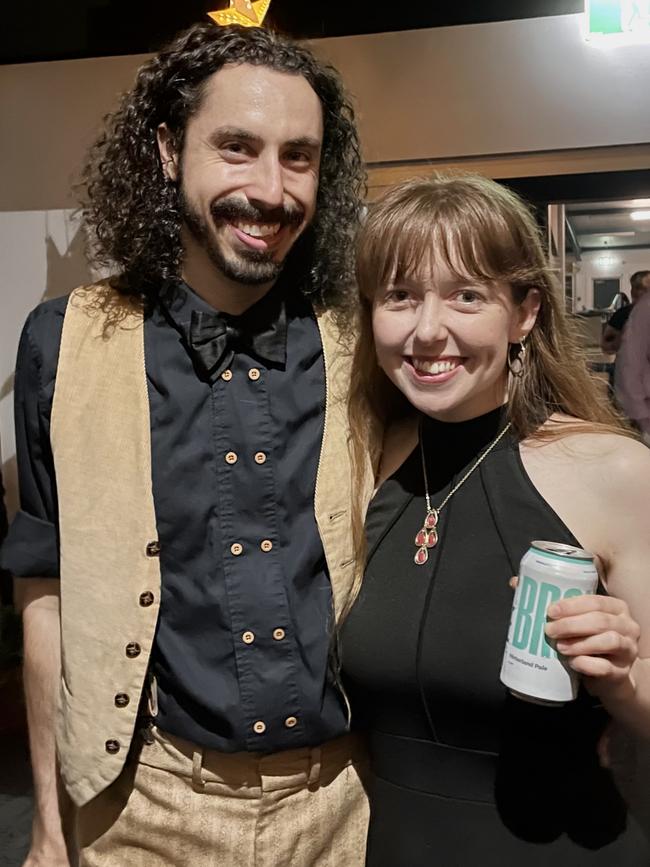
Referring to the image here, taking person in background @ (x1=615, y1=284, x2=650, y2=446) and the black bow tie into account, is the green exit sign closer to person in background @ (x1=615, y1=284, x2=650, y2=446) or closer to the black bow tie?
person in background @ (x1=615, y1=284, x2=650, y2=446)

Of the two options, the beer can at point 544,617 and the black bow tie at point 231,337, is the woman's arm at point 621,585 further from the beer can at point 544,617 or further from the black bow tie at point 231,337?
the black bow tie at point 231,337

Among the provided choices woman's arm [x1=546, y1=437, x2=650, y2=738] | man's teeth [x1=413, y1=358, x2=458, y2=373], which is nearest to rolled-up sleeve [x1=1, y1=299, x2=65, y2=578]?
man's teeth [x1=413, y1=358, x2=458, y2=373]

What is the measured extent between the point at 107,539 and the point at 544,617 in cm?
71

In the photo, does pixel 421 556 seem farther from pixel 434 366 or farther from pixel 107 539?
pixel 107 539

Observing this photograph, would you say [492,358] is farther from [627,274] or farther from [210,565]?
[627,274]

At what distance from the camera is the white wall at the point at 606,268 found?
2225 millimetres

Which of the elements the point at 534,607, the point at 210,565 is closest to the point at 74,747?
the point at 210,565

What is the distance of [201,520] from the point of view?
1.33 m

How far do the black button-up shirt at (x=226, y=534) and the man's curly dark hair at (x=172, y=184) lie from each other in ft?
0.46

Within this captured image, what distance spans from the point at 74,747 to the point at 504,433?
0.85 meters

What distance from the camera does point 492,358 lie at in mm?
1188

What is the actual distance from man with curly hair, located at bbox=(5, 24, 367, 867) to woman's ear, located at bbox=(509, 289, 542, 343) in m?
0.32

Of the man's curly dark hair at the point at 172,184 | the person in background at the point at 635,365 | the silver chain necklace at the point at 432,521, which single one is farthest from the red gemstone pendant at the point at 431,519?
the person in background at the point at 635,365

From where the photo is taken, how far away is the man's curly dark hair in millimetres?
1439
